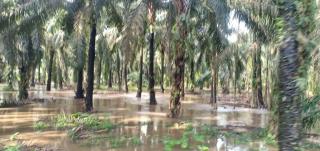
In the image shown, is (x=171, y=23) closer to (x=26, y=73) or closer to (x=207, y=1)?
(x=207, y=1)

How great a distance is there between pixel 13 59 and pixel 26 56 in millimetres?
4046

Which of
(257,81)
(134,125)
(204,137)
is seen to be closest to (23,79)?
(134,125)

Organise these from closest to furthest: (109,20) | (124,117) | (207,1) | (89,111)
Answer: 1. (207,1)
2. (124,117)
3. (89,111)
4. (109,20)

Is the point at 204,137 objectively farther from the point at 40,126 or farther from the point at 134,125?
the point at 40,126

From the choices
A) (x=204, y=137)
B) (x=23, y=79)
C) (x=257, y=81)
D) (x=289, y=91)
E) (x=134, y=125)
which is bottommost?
(x=204, y=137)

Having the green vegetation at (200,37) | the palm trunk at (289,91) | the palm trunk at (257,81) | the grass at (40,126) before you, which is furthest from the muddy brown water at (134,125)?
the palm trunk at (289,91)

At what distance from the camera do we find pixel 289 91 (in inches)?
196

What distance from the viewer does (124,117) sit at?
19.8 m

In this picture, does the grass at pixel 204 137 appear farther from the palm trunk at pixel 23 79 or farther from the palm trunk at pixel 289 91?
the palm trunk at pixel 23 79

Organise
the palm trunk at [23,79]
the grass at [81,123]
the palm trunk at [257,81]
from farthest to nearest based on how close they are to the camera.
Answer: the palm trunk at [23,79]
the palm trunk at [257,81]
the grass at [81,123]

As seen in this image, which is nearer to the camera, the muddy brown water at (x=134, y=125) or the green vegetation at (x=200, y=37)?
the green vegetation at (x=200, y=37)

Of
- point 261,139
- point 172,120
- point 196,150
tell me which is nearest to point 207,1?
point 172,120

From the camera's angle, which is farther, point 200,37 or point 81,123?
point 200,37

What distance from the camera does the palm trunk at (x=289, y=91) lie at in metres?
4.98
